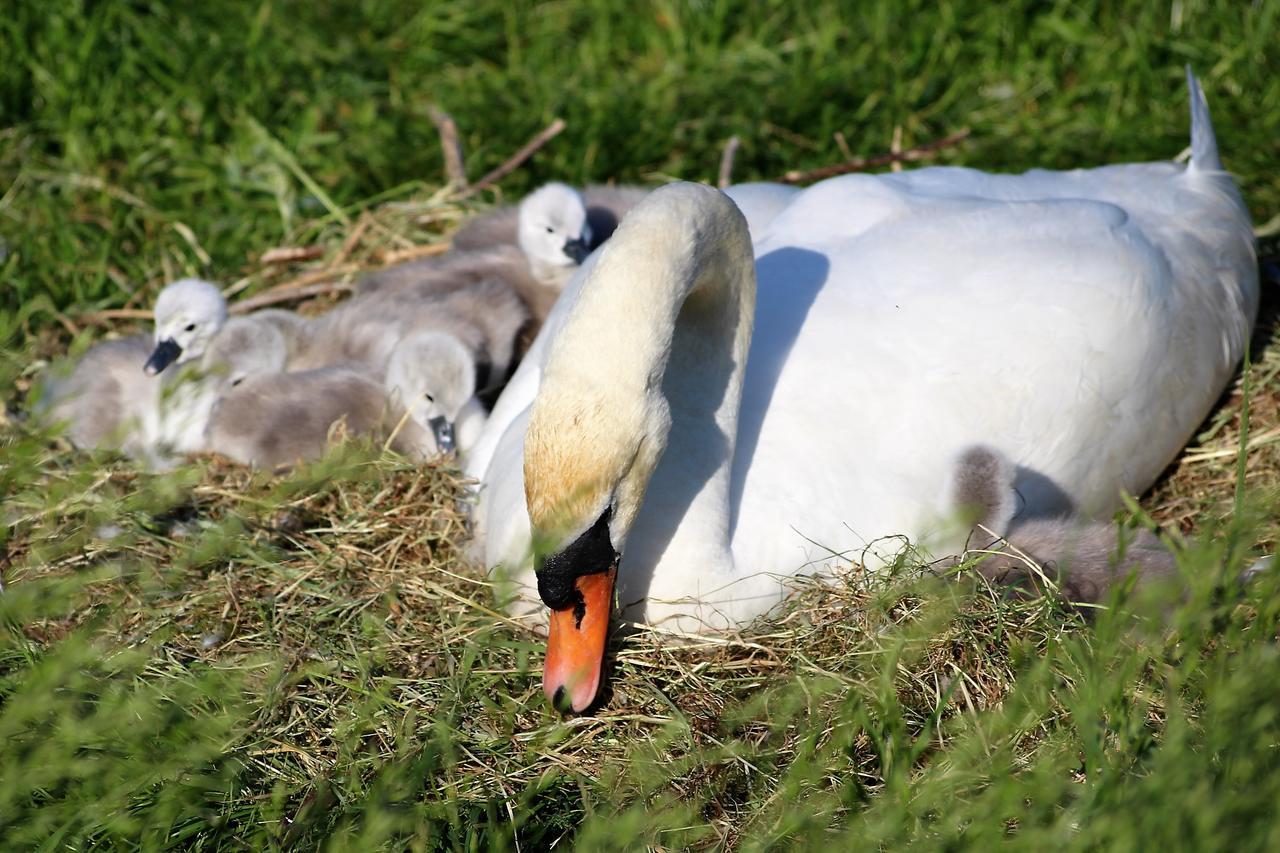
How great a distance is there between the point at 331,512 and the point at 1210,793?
2.90 meters

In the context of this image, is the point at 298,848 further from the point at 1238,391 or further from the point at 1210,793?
the point at 1238,391

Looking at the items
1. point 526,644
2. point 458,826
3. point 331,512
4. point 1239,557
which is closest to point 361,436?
point 331,512

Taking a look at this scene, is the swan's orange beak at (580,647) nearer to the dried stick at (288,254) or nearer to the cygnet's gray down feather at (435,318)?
the cygnet's gray down feather at (435,318)

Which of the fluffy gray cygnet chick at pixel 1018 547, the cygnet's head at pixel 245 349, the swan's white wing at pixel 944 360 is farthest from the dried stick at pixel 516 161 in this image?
the fluffy gray cygnet chick at pixel 1018 547

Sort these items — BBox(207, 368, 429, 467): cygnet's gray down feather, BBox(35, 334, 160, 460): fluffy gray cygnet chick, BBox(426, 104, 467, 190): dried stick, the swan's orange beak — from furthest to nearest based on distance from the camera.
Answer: BBox(426, 104, 467, 190): dried stick < BBox(35, 334, 160, 460): fluffy gray cygnet chick < BBox(207, 368, 429, 467): cygnet's gray down feather < the swan's orange beak

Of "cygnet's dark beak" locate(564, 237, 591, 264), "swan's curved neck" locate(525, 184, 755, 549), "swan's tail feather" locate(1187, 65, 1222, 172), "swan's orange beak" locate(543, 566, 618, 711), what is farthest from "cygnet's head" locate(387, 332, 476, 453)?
"swan's tail feather" locate(1187, 65, 1222, 172)

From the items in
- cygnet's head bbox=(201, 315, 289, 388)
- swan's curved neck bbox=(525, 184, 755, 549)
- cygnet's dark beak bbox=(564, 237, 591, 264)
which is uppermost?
swan's curved neck bbox=(525, 184, 755, 549)

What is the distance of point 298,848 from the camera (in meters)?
2.95

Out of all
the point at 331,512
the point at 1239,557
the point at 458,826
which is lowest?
the point at 331,512

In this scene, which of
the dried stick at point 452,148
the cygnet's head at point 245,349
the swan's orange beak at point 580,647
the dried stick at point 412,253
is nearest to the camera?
the swan's orange beak at point 580,647

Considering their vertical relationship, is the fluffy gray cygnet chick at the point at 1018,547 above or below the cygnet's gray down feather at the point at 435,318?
above

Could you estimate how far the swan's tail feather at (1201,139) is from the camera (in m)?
5.11

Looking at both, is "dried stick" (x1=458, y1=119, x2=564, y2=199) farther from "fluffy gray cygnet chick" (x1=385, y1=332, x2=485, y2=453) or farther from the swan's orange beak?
the swan's orange beak

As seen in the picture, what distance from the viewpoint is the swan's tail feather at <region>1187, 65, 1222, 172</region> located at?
5.11m
